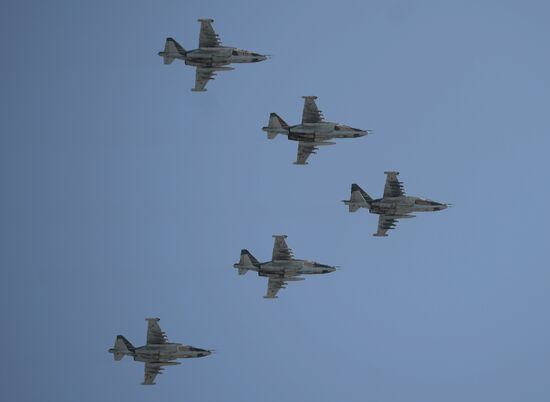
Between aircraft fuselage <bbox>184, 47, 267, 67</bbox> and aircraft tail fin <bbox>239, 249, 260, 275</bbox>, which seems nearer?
aircraft fuselage <bbox>184, 47, 267, 67</bbox>

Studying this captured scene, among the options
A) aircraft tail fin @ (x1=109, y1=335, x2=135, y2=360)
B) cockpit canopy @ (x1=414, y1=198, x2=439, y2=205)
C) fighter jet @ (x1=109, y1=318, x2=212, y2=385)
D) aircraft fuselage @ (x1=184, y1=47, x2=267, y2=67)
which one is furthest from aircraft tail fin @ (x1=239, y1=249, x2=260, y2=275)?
aircraft fuselage @ (x1=184, y1=47, x2=267, y2=67)

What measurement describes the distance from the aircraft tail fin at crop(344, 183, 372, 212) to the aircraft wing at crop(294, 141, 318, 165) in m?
8.21

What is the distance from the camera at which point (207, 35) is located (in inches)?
7328

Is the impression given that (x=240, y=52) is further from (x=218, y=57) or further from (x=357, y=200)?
(x=357, y=200)

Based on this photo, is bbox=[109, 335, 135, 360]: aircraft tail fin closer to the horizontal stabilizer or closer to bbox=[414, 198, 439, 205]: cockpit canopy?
the horizontal stabilizer

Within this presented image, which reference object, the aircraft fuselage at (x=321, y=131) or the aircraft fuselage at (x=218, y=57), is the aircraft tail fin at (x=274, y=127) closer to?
the aircraft fuselage at (x=321, y=131)

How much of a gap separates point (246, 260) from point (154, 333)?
16.7 m

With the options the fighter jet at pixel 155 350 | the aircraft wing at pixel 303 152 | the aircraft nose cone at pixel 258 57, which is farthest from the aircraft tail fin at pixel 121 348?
the aircraft nose cone at pixel 258 57

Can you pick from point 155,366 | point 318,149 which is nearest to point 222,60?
point 318,149

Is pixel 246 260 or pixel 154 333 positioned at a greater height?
pixel 246 260

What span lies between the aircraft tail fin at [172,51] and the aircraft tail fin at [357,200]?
99.2ft

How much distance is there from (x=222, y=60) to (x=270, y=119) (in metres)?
10.7

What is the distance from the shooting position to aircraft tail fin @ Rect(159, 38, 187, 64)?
186000 millimetres

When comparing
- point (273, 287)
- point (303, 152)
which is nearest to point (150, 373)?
point (273, 287)
